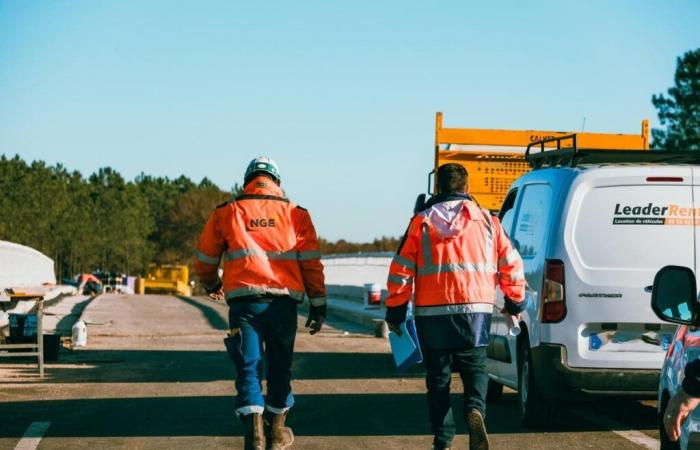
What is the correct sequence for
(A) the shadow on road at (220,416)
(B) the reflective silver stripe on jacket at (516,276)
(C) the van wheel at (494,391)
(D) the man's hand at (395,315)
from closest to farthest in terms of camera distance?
1. (D) the man's hand at (395,315)
2. (B) the reflective silver stripe on jacket at (516,276)
3. (A) the shadow on road at (220,416)
4. (C) the van wheel at (494,391)

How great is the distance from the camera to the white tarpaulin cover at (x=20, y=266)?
110 ft

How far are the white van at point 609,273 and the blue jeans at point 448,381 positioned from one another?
5.50 feet

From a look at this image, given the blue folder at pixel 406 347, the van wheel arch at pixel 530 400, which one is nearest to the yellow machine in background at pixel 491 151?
the van wheel arch at pixel 530 400

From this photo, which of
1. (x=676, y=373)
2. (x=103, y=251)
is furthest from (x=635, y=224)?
(x=103, y=251)

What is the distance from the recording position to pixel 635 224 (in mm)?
9227

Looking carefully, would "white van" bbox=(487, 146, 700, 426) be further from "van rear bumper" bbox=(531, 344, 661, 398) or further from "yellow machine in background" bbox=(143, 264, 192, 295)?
"yellow machine in background" bbox=(143, 264, 192, 295)

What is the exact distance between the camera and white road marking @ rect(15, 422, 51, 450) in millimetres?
8734

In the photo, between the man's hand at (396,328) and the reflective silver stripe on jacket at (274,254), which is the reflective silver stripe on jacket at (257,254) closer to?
the reflective silver stripe on jacket at (274,254)

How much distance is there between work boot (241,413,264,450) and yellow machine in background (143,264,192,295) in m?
68.7

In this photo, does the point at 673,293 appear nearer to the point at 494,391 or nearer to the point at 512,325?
the point at 512,325

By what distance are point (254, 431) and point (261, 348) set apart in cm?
57

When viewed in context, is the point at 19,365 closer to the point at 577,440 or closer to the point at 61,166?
the point at 577,440

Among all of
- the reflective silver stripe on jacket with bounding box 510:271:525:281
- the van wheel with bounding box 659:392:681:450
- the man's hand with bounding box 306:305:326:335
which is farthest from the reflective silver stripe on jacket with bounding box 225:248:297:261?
the van wheel with bounding box 659:392:681:450

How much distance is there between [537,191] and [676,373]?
474 cm
